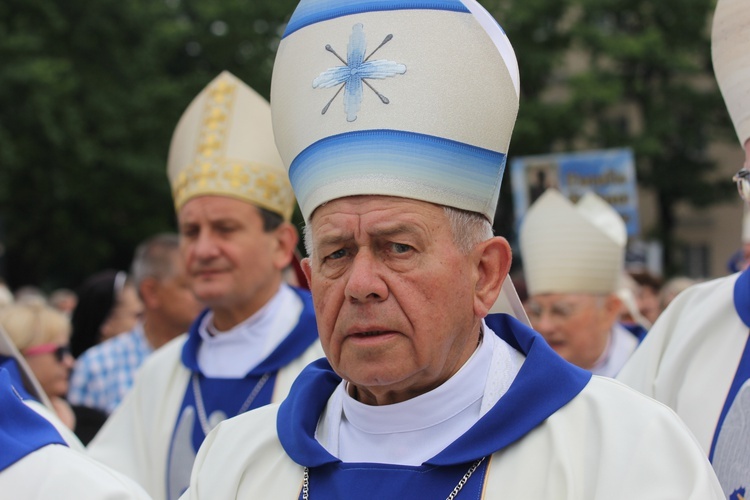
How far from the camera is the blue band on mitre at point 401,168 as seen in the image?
2.52 metres

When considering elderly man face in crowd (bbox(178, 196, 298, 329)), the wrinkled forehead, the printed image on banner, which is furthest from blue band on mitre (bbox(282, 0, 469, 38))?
the printed image on banner

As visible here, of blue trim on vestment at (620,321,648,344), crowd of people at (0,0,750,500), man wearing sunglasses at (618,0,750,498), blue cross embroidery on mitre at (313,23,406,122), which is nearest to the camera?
crowd of people at (0,0,750,500)

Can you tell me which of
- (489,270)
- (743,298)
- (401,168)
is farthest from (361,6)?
(743,298)

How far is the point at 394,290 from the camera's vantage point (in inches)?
96.9

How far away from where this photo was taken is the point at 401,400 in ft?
8.67

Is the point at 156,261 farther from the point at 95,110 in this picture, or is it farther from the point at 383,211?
the point at 95,110

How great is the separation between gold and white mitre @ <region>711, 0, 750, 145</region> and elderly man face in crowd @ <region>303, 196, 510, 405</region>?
1276 millimetres

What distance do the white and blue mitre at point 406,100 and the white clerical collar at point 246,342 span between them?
85.4 inches

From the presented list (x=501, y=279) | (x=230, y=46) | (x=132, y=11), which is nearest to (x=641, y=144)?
(x=230, y=46)

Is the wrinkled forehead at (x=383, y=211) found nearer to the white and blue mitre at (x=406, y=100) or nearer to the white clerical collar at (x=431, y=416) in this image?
the white and blue mitre at (x=406, y=100)

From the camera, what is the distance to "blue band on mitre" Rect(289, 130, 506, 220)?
8.27ft

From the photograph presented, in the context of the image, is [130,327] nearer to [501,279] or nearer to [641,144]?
[501,279]

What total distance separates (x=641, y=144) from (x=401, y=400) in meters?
25.3

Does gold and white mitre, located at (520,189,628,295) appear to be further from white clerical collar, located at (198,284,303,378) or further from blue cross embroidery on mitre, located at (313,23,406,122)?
blue cross embroidery on mitre, located at (313,23,406,122)
